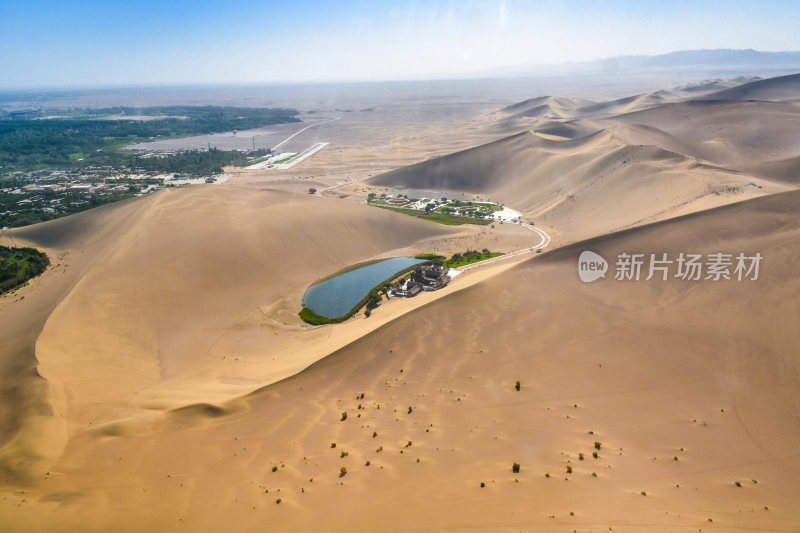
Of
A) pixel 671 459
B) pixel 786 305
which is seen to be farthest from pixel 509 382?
pixel 786 305

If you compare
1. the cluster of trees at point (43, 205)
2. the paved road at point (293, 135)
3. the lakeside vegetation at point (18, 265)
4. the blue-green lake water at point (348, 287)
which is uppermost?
the paved road at point (293, 135)

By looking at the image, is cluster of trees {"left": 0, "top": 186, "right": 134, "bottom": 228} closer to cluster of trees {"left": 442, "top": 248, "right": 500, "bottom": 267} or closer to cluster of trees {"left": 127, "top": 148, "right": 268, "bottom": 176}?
cluster of trees {"left": 127, "top": 148, "right": 268, "bottom": 176}

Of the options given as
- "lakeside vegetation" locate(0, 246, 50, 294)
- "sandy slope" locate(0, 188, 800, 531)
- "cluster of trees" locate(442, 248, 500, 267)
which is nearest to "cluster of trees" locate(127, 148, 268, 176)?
"lakeside vegetation" locate(0, 246, 50, 294)

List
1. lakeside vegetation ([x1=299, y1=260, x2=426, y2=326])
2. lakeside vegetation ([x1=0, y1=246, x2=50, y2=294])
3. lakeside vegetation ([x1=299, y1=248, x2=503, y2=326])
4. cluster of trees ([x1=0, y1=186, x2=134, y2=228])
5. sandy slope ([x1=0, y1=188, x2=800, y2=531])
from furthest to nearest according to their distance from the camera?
cluster of trees ([x1=0, y1=186, x2=134, y2=228])
lakeside vegetation ([x1=0, y1=246, x2=50, y2=294])
lakeside vegetation ([x1=299, y1=248, x2=503, y2=326])
lakeside vegetation ([x1=299, y1=260, x2=426, y2=326])
sandy slope ([x1=0, y1=188, x2=800, y2=531])

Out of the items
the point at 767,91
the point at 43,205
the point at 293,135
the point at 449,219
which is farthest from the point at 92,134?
the point at 767,91

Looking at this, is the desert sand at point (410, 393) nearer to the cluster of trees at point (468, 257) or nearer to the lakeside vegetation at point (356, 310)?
the lakeside vegetation at point (356, 310)

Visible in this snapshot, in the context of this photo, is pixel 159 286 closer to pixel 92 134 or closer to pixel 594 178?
pixel 594 178

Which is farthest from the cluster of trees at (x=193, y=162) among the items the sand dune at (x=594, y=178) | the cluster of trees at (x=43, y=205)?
the sand dune at (x=594, y=178)
